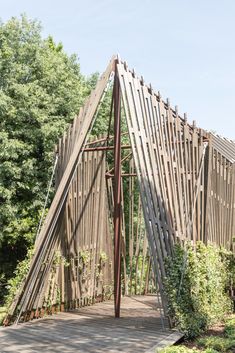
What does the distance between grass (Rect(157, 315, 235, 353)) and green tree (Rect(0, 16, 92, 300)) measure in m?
9.37

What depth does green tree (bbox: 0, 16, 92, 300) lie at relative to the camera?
1481 cm

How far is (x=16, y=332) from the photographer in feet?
21.1

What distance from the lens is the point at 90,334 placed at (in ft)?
20.6

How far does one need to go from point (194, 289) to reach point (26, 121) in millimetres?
10869

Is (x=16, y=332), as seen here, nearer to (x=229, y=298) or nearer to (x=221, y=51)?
(x=229, y=298)

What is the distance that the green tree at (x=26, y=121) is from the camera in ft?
48.6

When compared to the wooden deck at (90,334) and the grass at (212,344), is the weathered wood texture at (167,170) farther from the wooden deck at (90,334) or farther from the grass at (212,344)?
the grass at (212,344)

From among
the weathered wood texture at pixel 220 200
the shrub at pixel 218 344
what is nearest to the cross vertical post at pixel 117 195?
the weathered wood texture at pixel 220 200

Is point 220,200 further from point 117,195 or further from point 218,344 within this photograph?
point 218,344

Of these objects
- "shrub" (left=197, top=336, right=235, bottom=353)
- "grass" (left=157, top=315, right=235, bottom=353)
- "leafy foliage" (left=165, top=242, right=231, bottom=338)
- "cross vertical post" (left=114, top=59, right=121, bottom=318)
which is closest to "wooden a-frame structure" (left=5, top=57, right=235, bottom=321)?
"cross vertical post" (left=114, top=59, right=121, bottom=318)

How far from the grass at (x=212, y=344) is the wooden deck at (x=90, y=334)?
25 centimetres

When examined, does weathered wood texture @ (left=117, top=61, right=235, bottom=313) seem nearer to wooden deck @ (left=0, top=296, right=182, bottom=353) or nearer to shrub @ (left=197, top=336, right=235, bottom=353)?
wooden deck @ (left=0, top=296, right=182, bottom=353)

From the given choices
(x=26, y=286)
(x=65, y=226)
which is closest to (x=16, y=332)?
(x=26, y=286)

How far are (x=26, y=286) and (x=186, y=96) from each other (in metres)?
7.65
